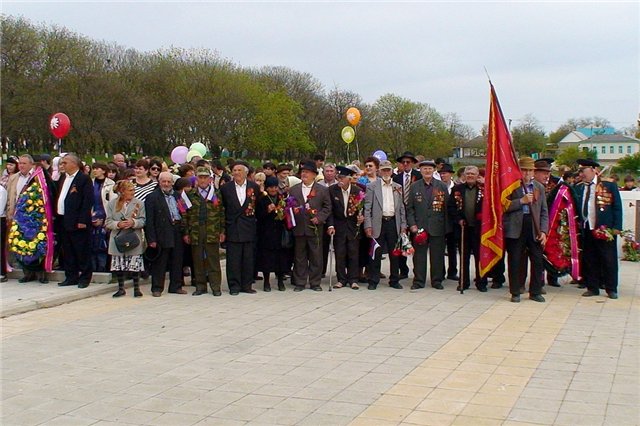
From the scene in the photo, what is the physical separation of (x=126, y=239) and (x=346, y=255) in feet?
11.1

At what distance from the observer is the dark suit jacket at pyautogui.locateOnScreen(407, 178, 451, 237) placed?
1081 centimetres

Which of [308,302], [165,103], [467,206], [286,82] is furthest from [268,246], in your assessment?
[286,82]

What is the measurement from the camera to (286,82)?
6506cm

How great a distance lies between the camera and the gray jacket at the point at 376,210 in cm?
1086

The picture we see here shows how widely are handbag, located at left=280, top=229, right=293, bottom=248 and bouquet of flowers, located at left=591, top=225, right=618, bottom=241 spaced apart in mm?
4474

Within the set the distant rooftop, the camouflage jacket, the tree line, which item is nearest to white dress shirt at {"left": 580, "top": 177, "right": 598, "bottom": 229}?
the camouflage jacket

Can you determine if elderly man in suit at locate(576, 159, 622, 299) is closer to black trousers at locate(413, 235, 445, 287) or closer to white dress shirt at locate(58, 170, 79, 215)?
black trousers at locate(413, 235, 445, 287)

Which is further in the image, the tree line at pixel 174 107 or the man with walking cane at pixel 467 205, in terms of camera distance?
the tree line at pixel 174 107

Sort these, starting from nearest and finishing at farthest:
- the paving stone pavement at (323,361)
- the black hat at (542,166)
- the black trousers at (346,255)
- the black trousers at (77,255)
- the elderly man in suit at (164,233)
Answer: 1. the paving stone pavement at (323,361)
2. the elderly man in suit at (164,233)
3. the black trousers at (77,255)
4. the black hat at (542,166)
5. the black trousers at (346,255)

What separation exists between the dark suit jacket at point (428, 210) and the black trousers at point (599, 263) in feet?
6.68

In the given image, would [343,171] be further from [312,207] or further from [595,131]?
[595,131]

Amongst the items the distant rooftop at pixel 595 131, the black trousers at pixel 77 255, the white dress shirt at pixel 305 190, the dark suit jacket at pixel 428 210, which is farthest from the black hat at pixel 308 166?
the distant rooftop at pixel 595 131

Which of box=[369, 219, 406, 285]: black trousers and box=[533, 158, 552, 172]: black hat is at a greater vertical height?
box=[533, 158, 552, 172]: black hat

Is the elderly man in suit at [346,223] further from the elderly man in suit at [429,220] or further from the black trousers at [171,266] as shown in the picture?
the black trousers at [171,266]
